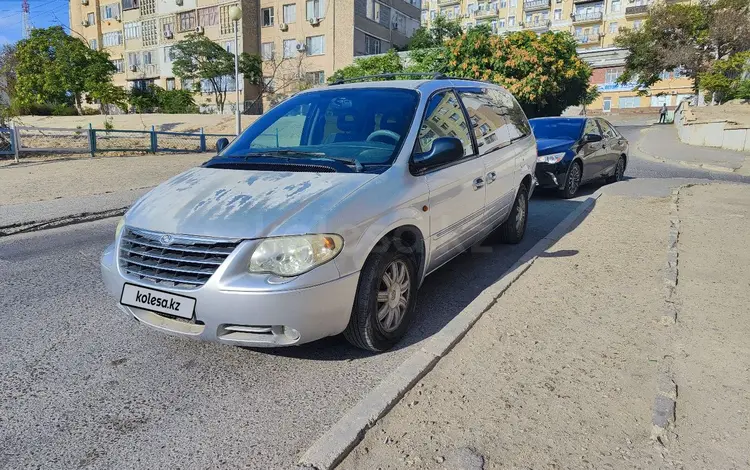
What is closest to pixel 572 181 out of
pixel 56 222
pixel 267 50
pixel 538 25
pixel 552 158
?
pixel 552 158

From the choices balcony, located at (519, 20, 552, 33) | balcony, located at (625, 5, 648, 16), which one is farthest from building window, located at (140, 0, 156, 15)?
balcony, located at (625, 5, 648, 16)

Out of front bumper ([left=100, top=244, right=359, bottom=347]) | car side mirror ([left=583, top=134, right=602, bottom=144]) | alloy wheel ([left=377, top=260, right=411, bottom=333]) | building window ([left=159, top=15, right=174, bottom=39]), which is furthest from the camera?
building window ([left=159, top=15, right=174, bottom=39])

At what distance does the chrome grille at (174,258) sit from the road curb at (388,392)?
109 cm

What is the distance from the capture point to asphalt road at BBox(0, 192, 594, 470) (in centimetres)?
251

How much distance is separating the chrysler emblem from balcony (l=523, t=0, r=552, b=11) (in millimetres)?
82577

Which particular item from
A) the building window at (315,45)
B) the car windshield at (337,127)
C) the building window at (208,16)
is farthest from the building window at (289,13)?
the car windshield at (337,127)

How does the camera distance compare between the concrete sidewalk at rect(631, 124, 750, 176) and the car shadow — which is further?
Answer: the concrete sidewalk at rect(631, 124, 750, 176)

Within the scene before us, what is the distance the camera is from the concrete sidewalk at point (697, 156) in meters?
Answer: 14.8

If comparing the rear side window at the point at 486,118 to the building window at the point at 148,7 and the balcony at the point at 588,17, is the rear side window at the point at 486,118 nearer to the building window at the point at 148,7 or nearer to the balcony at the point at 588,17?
the building window at the point at 148,7

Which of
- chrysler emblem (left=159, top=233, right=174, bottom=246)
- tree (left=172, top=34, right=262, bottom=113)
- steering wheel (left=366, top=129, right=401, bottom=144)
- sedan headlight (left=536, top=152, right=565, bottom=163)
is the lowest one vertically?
chrysler emblem (left=159, top=233, right=174, bottom=246)

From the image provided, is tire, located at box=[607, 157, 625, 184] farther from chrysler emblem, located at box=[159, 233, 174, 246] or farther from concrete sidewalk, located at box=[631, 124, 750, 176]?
chrysler emblem, located at box=[159, 233, 174, 246]

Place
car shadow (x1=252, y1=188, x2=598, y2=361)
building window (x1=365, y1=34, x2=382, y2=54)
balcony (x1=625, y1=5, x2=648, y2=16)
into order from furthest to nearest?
1. balcony (x1=625, y1=5, x2=648, y2=16)
2. building window (x1=365, y1=34, x2=382, y2=54)
3. car shadow (x1=252, y1=188, x2=598, y2=361)

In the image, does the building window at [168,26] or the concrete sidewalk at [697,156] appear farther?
the building window at [168,26]

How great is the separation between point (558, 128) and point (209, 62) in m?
39.6
